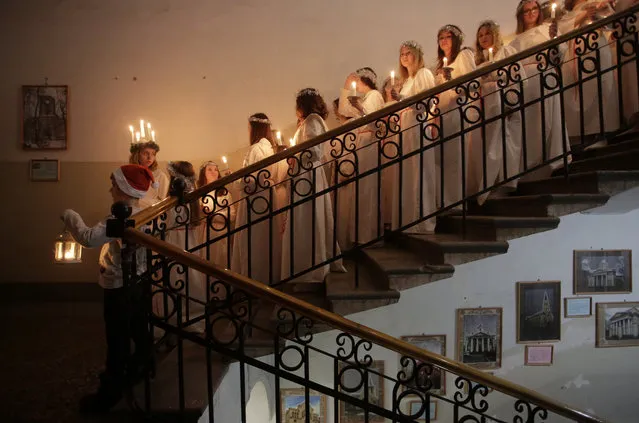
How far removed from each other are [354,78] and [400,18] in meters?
1.69

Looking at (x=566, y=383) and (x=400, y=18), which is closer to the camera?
(x=566, y=383)

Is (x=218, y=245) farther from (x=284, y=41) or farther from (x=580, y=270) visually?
(x=580, y=270)

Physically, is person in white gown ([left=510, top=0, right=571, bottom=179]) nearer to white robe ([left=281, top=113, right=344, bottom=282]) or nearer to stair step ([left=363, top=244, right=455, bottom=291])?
stair step ([left=363, top=244, right=455, bottom=291])

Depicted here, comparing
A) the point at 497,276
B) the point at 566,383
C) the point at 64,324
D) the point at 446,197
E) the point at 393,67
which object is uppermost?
the point at 393,67

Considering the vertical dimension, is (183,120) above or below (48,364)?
above

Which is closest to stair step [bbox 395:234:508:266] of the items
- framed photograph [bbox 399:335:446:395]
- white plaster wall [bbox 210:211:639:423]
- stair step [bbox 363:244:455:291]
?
stair step [bbox 363:244:455:291]

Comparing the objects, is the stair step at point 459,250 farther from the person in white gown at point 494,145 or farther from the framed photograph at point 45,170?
the framed photograph at point 45,170

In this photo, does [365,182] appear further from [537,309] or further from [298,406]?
[298,406]

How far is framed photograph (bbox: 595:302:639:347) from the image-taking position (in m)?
4.42

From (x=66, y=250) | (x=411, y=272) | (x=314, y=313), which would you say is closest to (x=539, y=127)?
(x=411, y=272)

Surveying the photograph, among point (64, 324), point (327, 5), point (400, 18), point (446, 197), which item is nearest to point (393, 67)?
point (400, 18)

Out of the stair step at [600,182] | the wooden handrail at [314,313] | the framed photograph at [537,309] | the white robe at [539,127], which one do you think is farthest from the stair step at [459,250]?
the framed photograph at [537,309]

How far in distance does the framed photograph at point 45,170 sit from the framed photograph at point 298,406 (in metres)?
3.89

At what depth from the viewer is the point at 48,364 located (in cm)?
296
